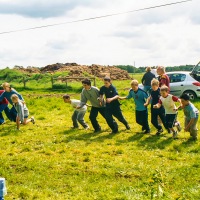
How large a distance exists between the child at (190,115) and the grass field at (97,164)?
1.08ft

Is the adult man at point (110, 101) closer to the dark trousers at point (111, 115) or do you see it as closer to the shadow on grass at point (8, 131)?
the dark trousers at point (111, 115)

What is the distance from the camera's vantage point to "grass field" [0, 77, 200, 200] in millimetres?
6301

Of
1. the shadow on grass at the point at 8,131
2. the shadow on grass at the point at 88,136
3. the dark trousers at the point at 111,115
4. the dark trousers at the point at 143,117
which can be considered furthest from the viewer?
the shadow on grass at the point at 8,131

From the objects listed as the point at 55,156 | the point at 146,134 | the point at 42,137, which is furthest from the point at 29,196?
the point at 146,134

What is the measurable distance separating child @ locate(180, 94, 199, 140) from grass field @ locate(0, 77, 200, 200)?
0.33 metres

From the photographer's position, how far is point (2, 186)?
303 cm

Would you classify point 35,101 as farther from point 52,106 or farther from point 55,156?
point 55,156

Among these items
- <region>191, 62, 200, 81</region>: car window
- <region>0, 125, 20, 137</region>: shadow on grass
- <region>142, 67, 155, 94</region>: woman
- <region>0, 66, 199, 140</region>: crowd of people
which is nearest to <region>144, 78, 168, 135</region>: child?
<region>0, 66, 199, 140</region>: crowd of people

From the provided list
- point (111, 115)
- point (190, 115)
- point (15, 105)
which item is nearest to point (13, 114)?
point (15, 105)

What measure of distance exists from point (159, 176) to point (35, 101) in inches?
584

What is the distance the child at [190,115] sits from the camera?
9.42 metres

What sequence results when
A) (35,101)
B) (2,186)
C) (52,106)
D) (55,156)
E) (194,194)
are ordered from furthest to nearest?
(35,101) → (52,106) → (55,156) → (194,194) → (2,186)

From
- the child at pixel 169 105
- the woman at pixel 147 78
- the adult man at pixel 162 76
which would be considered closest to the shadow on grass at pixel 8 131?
the child at pixel 169 105

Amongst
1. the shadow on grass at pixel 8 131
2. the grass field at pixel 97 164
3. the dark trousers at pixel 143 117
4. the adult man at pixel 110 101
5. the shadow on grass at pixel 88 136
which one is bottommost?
the grass field at pixel 97 164
